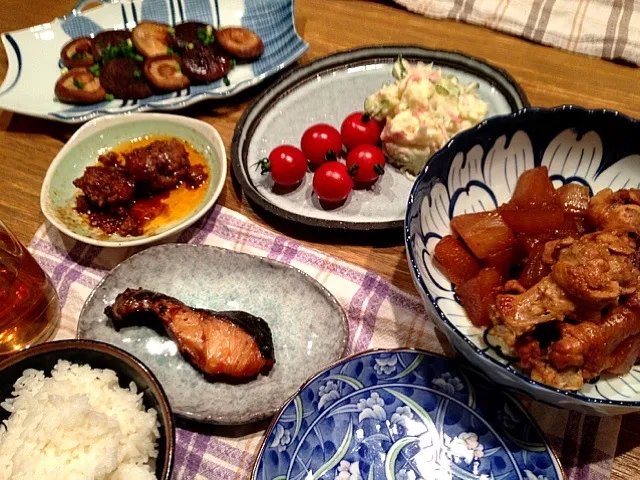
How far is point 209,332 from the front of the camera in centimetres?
173

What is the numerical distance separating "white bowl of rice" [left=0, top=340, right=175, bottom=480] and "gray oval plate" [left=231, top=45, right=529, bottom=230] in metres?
0.89

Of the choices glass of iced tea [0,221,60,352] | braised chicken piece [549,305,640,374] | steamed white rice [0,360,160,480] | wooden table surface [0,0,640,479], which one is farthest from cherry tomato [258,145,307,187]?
braised chicken piece [549,305,640,374]

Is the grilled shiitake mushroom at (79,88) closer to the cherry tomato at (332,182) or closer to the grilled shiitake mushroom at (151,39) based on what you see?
the grilled shiitake mushroom at (151,39)

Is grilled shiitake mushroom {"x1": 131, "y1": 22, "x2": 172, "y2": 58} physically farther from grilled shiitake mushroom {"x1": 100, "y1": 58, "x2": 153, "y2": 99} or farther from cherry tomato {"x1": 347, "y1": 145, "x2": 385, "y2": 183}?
cherry tomato {"x1": 347, "y1": 145, "x2": 385, "y2": 183}

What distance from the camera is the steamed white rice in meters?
1.36

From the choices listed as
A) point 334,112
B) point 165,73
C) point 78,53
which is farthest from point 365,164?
point 78,53

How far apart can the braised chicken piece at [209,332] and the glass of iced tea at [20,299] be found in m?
0.26

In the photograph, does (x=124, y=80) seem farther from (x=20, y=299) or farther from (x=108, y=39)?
(x=20, y=299)

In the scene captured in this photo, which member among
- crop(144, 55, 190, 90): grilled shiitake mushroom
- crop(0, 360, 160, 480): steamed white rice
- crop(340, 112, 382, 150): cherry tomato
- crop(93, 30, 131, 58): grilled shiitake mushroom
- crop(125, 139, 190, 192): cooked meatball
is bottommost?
crop(0, 360, 160, 480): steamed white rice

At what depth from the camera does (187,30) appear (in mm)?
2916

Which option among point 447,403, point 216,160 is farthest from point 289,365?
point 216,160

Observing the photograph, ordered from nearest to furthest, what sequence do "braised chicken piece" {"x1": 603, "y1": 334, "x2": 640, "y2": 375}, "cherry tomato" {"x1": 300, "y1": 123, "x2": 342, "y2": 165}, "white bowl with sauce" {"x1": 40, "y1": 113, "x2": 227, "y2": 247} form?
"braised chicken piece" {"x1": 603, "y1": 334, "x2": 640, "y2": 375}
"white bowl with sauce" {"x1": 40, "y1": 113, "x2": 227, "y2": 247}
"cherry tomato" {"x1": 300, "y1": 123, "x2": 342, "y2": 165}

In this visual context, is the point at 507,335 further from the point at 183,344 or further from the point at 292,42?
the point at 292,42

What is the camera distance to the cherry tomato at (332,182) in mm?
2191
